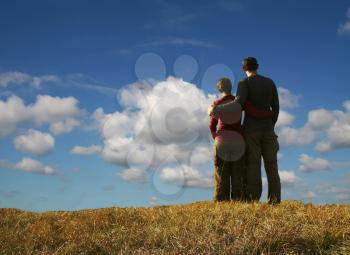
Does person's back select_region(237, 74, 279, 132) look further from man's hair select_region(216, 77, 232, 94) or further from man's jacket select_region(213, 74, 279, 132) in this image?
man's hair select_region(216, 77, 232, 94)

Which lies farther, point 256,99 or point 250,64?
point 250,64

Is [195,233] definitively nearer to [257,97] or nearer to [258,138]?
[258,138]

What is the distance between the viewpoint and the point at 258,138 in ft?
34.2

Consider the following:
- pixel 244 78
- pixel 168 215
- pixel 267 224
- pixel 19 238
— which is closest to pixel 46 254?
pixel 19 238

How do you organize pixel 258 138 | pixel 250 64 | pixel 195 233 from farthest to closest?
pixel 250 64, pixel 258 138, pixel 195 233

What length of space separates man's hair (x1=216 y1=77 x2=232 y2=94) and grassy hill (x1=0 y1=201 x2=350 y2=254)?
321 centimetres

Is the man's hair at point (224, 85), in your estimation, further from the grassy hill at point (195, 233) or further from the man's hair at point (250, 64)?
the grassy hill at point (195, 233)

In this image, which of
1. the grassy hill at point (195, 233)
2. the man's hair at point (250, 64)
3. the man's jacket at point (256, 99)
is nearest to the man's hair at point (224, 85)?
the man's jacket at point (256, 99)

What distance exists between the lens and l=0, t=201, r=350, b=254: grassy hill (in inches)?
235

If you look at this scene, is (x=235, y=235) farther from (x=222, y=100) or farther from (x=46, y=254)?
(x=222, y=100)

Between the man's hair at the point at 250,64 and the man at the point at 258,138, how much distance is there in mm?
162

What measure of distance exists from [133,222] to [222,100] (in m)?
4.03

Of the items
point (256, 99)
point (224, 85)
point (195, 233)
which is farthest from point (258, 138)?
point (195, 233)

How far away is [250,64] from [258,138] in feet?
5.80
